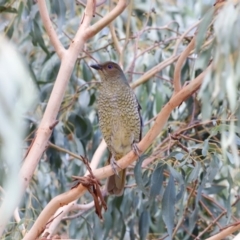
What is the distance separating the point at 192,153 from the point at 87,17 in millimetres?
746

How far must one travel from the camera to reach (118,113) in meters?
3.83

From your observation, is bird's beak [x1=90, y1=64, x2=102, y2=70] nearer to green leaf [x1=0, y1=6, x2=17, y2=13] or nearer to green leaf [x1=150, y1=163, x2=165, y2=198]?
green leaf [x1=0, y1=6, x2=17, y2=13]

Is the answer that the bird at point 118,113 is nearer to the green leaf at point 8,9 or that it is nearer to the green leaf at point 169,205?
the green leaf at point 8,9

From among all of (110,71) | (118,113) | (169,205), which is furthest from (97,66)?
(169,205)

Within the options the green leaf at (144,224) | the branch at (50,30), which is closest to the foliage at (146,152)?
the green leaf at (144,224)

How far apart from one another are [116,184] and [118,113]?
51cm

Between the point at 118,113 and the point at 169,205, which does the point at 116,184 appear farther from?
the point at 169,205

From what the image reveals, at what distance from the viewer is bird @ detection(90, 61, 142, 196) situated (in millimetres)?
3781

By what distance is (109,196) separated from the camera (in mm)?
3920

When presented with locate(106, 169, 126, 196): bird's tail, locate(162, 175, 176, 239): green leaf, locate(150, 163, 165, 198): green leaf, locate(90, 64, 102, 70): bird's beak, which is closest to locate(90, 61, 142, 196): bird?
locate(90, 64, 102, 70): bird's beak

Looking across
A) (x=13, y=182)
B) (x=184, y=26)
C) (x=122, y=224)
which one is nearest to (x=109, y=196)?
(x=122, y=224)

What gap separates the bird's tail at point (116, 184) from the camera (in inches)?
137

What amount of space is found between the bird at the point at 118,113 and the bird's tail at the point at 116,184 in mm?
236

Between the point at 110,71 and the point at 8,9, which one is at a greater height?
the point at 8,9
